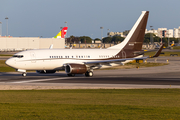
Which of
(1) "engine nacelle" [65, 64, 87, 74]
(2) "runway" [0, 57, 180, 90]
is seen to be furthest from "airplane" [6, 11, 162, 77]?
(2) "runway" [0, 57, 180, 90]

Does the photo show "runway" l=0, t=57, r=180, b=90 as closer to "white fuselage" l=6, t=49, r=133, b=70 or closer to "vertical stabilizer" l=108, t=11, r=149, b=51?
"white fuselage" l=6, t=49, r=133, b=70

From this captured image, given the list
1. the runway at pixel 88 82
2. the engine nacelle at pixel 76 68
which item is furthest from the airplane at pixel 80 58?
the runway at pixel 88 82

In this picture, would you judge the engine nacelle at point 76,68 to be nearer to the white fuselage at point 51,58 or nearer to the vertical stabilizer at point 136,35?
the white fuselage at point 51,58

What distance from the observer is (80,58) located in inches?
1806

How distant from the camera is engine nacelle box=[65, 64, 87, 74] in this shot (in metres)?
42.7

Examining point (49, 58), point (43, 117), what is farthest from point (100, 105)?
point (49, 58)

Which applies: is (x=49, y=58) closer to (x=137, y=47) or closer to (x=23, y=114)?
(x=137, y=47)

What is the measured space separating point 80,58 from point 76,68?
3325mm

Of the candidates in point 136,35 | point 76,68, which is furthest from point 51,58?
point 136,35

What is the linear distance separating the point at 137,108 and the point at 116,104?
1948 mm

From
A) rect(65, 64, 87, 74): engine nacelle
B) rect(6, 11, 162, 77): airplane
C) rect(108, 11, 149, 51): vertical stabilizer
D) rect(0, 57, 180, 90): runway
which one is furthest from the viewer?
rect(108, 11, 149, 51): vertical stabilizer

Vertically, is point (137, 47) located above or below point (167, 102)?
above

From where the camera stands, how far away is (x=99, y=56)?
47.2m

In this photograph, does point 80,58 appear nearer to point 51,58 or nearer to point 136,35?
point 51,58
